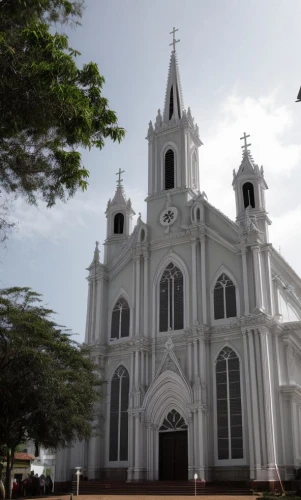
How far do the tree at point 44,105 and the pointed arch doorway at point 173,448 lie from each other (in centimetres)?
2192

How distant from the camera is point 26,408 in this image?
76.9 feet

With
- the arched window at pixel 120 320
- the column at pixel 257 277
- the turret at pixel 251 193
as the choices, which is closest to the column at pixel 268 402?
the column at pixel 257 277

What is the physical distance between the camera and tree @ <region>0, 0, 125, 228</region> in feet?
40.5

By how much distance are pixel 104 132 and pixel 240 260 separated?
21.1m

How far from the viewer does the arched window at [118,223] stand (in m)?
41.9

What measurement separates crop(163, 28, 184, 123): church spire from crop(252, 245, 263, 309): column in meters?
13.5

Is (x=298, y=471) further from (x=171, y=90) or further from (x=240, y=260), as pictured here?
(x=171, y=90)

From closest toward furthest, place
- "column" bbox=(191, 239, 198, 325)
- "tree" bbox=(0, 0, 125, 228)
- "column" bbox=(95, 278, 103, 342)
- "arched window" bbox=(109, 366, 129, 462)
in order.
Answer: "tree" bbox=(0, 0, 125, 228), "column" bbox=(191, 239, 198, 325), "arched window" bbox=(109, 366, 129, 462), "column" bbox=(95, 278, 103, 342)

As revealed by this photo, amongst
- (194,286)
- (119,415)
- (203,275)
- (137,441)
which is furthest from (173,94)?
(137,441)

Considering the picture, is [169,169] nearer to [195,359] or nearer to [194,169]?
[194,169]

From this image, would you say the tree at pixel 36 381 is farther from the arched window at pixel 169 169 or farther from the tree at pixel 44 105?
the arched window at pixel 169 169

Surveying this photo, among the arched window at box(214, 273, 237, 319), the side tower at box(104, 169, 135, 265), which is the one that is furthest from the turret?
the side tower at box(104, 169, 135, 265)

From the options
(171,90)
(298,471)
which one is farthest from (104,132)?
(171,90)

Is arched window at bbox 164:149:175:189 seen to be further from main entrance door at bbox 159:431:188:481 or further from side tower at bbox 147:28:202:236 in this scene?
main entrance door at bbox 159:431:188:481
